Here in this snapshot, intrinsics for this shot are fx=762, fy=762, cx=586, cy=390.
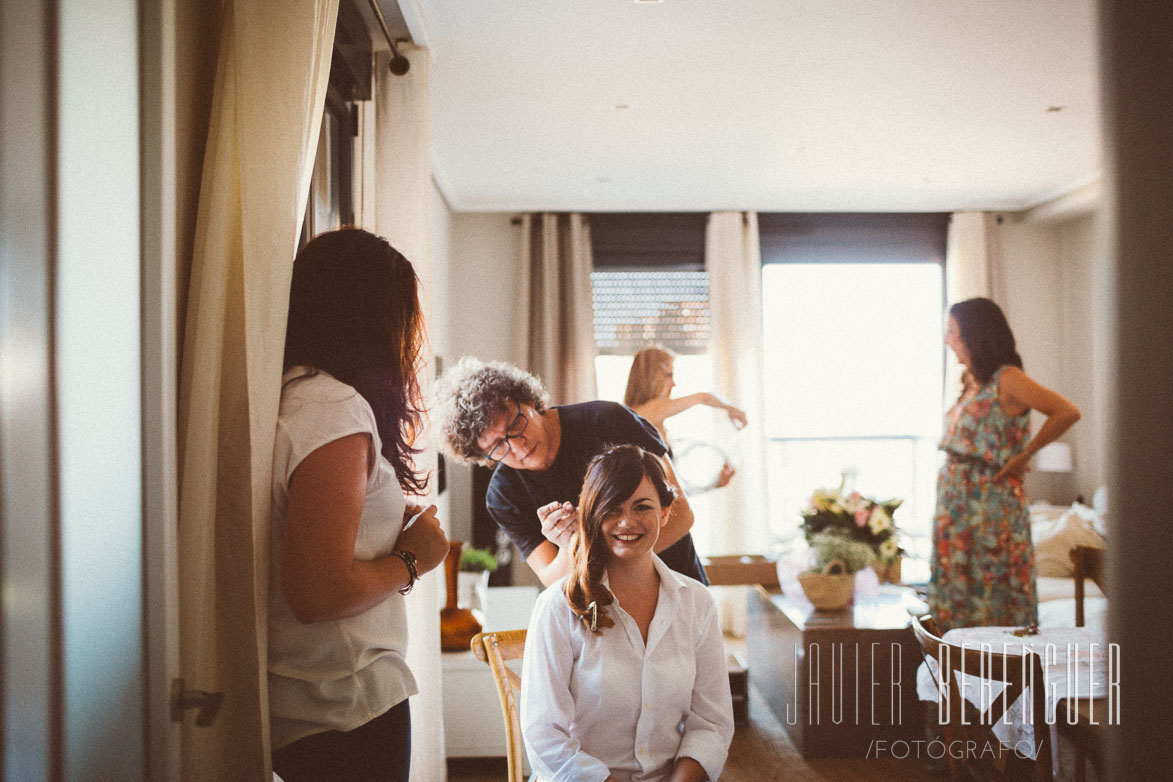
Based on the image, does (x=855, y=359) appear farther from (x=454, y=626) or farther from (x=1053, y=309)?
(x=454, y=626)

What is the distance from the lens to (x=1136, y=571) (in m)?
0.49

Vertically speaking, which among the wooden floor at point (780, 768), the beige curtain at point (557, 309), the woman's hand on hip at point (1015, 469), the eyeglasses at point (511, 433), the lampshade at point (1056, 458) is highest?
the beige curtain at point (557, 309)

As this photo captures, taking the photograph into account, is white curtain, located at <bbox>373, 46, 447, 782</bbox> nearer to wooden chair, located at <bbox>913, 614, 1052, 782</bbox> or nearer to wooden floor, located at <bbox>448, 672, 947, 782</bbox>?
wooden floor, located at <bbox>448, 672, 947, 782</bbox>

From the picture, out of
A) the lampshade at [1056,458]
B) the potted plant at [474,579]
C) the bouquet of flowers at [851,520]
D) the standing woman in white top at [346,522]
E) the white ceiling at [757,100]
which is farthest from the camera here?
the lampshade at [1056,458]

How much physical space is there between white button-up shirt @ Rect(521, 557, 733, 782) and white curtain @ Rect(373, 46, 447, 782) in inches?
33.2

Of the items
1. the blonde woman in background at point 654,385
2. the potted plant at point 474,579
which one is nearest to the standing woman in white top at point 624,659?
the potted plant at point 474,579

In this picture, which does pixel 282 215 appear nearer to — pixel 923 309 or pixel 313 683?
pixel 313 683

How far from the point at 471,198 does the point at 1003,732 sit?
13.6ft

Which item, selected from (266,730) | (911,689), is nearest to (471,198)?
(911,689)

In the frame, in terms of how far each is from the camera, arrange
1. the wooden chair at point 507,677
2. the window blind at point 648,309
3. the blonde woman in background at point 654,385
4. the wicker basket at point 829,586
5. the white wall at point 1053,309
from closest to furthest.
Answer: the wooden chair at point 507,677
the wicker basket at point 829,586
the blonde woman in background at point 654,385
the white wall at point 1053,309
the window blind at point 648,309

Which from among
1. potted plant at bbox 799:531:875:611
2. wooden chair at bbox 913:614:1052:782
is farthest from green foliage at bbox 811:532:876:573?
wooden chair at bbox 913:614:1052:782

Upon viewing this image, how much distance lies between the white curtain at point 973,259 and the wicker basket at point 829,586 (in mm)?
2779

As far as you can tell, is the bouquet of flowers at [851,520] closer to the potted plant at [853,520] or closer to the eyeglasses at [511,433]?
the potted plant at [853,520]

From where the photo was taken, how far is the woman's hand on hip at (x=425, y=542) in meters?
1.09
